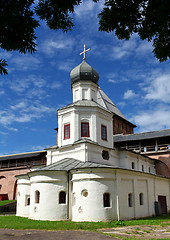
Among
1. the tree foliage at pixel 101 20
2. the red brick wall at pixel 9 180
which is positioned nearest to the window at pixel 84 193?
the tree foliage at pixel 101 20

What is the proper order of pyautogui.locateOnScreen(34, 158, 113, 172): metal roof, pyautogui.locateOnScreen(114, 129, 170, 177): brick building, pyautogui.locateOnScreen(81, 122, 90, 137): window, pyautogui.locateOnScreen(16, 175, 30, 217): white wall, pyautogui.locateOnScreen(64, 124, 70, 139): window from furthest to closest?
1. pyautogui.locateOnScreen(114, 129, 170, 177): brick building
2. pyautogui.locateOnScreen(64, 124, 70, 139): window
3. pyautogui.locateOnScreen(81, 122, 90, 137): window
4. pyautogui.locateOnScreen(16, 175, 30, 217): white wall
5. pyautogui.locateOnScreen(34, 158, 113, 172): metal roof

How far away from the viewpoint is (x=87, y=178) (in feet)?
57.4

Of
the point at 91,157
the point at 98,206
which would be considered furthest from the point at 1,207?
the point at 98,206

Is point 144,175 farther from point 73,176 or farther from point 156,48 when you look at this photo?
point 156,48

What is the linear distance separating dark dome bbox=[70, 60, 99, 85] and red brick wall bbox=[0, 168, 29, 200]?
1795 cm

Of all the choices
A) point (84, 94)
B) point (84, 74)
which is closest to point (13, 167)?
point (84, 94)

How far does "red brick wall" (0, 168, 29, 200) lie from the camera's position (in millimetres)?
36656

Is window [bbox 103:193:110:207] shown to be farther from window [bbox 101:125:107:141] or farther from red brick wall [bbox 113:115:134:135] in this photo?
red brick wall [bbox 113:115:134:135]

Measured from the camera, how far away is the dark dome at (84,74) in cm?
2498

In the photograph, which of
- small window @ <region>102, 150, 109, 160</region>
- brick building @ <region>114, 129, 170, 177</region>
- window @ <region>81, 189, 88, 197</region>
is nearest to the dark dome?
small window @ <region>102, 150, 109, 160</region>

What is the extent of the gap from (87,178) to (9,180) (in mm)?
23962

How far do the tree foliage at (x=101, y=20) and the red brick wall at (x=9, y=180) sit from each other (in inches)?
1323

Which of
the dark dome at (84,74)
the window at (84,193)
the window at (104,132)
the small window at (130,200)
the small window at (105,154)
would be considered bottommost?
the small window at (130,200)

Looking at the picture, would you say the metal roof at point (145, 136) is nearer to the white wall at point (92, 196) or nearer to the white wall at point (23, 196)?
the white wall at point (23, 196)
